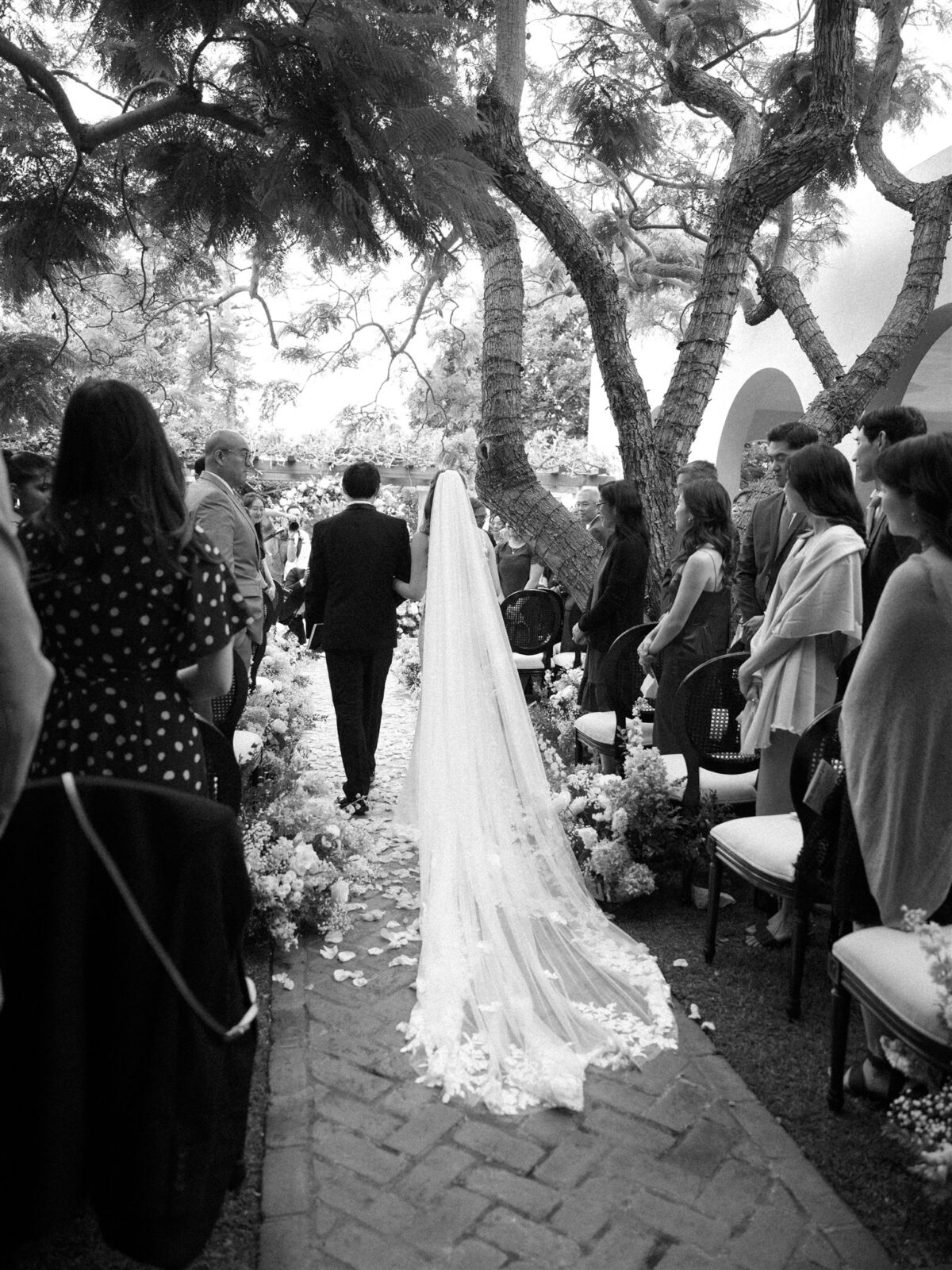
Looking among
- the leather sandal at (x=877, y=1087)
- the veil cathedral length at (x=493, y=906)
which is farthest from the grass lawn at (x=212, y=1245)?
the leather sandal at (x=877, y=1087)

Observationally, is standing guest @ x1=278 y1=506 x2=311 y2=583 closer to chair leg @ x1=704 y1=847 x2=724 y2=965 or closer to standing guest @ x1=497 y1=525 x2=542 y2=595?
standing guest @ x1=497 y1=525 x2=542 y2=595

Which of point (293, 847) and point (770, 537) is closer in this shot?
point (293, 847)

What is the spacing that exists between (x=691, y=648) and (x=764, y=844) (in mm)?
1362

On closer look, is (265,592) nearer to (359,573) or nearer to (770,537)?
(359,573)

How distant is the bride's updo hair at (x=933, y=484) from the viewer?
8.02 feet

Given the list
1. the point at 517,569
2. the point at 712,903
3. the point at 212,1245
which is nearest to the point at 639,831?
the point at 712,903

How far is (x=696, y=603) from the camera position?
4.38m

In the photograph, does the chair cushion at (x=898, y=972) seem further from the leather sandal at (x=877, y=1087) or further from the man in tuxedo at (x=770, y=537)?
the man in tuxedo at (x=770, y=537)

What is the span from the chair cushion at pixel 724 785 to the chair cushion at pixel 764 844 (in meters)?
0.65

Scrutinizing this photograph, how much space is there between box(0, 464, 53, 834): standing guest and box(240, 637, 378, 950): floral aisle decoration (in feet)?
6.27

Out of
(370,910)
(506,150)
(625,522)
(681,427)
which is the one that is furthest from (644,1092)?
(506,150)

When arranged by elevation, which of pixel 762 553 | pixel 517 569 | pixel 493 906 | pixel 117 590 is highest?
pixel 117 590

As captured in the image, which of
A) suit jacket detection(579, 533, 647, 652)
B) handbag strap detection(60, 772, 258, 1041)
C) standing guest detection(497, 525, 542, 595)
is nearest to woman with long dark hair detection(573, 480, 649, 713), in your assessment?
suit jacket detection(579, 533, 647, 652)

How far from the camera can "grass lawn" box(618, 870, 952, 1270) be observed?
2221mm
